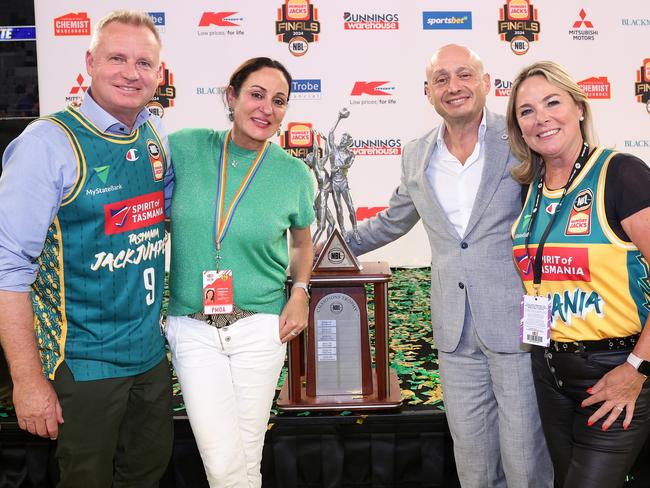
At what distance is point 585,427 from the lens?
1383 millimetres

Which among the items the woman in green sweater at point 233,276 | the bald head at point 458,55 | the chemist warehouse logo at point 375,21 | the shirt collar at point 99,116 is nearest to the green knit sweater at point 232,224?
the woman in green sweater at point 233,276

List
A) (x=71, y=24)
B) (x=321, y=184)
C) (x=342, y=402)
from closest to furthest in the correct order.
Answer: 1. (x=342, y=402)
2. (x=321, y=184)
3. (x=71, y=24)

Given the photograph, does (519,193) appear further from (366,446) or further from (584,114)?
(366,446)

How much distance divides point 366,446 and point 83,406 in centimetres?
120

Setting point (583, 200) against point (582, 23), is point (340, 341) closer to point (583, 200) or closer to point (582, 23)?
point (583, 200)

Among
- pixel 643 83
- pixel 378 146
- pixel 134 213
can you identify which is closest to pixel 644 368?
pixel 134 213

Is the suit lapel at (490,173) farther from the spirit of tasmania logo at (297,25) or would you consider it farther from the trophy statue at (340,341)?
the spirit of tasmania logo at (297,25)

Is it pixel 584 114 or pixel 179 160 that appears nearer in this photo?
pixel 584 114

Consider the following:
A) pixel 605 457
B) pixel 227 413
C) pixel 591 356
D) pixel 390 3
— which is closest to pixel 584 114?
pixel 591 356

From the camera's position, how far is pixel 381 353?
239 cm

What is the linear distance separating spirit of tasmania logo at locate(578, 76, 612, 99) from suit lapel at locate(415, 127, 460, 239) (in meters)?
4.16

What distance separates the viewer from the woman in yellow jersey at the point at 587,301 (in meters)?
1.34

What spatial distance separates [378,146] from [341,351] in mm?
3367

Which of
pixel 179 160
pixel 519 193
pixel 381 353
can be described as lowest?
pixel 381 353
